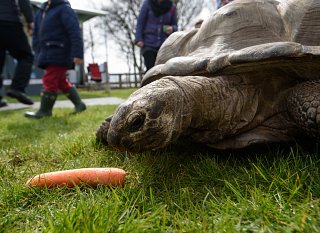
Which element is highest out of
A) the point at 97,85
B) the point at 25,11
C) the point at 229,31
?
the point at 25,11

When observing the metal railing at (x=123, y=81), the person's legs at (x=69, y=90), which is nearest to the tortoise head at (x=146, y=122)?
the person's legs at (x=69, y=90)

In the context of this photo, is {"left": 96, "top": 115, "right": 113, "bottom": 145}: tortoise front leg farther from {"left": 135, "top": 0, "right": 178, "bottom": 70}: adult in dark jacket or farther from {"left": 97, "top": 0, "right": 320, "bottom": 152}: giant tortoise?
{"left": 135, "top": 0, "right": 178, "bottom": 70}: adult in dark jacket

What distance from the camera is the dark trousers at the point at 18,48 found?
555 centimetres

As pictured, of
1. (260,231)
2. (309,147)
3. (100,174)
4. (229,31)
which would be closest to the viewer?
(260,231)

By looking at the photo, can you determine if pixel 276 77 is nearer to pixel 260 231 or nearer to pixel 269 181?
pixel 269 181

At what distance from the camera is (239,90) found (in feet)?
6.49

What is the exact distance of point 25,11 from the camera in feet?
18.7

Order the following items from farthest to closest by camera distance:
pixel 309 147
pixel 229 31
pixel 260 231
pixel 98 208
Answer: pixel 229 31 < pixel 309 147 < pixel 98 208 < pixel 260 231

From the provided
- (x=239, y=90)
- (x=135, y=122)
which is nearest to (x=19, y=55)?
(x=239, y=90)

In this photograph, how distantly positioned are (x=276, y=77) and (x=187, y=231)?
123 centimetres

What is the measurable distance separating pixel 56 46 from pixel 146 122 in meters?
3.93

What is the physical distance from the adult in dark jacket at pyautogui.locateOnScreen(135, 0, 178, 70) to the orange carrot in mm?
3870

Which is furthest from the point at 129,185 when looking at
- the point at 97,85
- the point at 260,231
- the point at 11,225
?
the point at 97,85

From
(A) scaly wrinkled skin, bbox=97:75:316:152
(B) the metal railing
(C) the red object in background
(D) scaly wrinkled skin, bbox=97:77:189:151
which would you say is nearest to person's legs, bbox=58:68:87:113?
(A) scaly wrinkled skin, bbox=97:75:316:152
